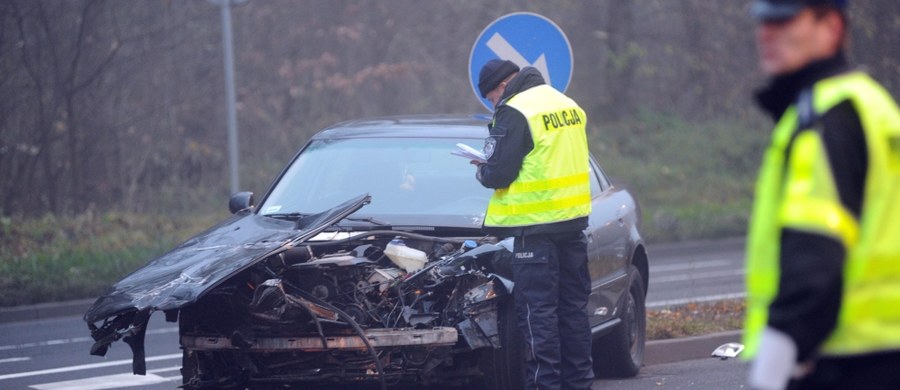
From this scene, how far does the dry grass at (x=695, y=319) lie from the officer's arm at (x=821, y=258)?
5995 millimetres

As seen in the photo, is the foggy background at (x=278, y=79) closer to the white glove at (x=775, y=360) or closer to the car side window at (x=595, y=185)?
the car side window at (x=595, y=185)

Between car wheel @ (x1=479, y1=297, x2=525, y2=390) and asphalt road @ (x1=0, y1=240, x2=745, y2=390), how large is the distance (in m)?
1.31

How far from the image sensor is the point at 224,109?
2175 centimetres

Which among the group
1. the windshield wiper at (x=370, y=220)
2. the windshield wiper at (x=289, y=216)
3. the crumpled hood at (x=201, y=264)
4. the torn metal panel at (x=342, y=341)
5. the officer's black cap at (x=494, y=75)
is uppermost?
the officer's black cap at (x=494, y=75)

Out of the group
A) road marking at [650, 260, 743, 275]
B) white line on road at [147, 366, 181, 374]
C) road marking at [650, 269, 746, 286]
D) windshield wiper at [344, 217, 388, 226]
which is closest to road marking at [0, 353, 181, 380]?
white line on road at [147, 366, 181, 374]

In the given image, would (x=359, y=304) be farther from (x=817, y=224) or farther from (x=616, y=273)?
(x=817, y=224)

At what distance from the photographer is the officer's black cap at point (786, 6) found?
2.68 meters

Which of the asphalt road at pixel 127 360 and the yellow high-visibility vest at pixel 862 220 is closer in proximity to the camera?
the yellow high-visibility vest at pixel 862 220

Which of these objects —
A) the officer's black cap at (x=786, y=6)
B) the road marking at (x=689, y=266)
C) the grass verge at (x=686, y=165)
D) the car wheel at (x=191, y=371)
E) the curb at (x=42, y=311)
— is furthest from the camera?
the grass verge at (x=686, y=165)

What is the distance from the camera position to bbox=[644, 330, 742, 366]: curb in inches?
324

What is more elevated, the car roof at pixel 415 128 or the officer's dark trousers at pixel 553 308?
the car roof at pixel 415 128

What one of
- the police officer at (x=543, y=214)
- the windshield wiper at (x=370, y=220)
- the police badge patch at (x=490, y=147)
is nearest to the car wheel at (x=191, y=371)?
the windshield wiper at (x=370, y=220)

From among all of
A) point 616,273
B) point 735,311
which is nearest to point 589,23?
point 735,311

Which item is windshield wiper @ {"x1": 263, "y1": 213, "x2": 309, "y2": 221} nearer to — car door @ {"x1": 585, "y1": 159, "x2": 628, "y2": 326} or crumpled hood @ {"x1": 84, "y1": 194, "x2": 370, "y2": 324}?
crumpled hood @ {"x1": 84, "y1": 194, "x2": 370, "y2": 324}
